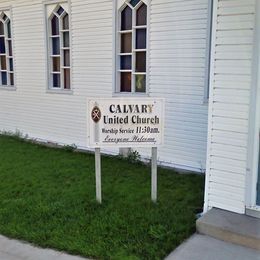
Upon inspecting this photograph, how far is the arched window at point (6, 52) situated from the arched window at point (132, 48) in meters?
4.00

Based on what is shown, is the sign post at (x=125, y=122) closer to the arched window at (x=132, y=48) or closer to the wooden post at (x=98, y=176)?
the wooden post at (x=98, y=176)

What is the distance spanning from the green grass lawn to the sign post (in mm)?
818

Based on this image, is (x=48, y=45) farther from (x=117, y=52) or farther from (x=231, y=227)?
(x=231, y=227)

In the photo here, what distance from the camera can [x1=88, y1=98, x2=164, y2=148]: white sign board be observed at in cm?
449

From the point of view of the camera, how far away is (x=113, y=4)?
717 cm

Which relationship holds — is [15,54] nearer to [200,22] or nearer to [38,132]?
[38,132]

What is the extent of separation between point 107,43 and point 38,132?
3.26m

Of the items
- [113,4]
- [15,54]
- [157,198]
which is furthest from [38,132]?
[157,198]

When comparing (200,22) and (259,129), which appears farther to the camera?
(200,22)

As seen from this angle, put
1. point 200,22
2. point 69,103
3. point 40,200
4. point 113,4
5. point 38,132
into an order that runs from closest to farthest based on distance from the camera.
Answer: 1. point 40,200
2. point 200,22
3. point 113,4
4. point 69,103
5. point 38,132

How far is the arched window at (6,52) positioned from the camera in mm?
9953

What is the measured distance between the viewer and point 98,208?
14.9ft

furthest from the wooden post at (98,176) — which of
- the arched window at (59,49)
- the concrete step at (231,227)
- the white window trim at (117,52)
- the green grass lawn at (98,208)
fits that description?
the arched window at (59,49)

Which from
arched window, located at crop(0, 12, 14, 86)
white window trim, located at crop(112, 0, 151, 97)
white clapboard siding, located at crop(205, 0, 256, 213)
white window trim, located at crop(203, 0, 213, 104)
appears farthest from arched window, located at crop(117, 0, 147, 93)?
arched window, located at crop(0, 12, 14, 86)
